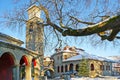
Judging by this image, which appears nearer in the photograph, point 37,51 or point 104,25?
point 104,25

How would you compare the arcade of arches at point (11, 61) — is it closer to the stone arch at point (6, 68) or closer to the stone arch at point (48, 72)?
the stone arch at point (6, 68)

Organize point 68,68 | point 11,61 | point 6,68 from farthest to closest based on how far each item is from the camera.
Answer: point 68,68 → point 6,68 → point 11,61

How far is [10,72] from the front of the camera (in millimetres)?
19984

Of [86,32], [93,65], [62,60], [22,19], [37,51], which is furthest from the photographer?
[62,60]

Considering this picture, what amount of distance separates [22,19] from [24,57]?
9708 mm

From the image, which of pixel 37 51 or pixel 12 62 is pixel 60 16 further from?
pixel 37 51

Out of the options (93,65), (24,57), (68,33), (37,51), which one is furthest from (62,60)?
(68,33)

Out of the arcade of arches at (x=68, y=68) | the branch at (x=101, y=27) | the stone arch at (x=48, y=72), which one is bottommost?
the stone arch at (x=48, y=72)

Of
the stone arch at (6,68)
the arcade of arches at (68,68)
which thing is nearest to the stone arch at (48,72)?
the arcade of arches at (68,68)

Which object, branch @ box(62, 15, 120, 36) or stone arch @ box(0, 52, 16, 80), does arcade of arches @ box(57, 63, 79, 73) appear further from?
branch @ box(62, 15, 120, 36)

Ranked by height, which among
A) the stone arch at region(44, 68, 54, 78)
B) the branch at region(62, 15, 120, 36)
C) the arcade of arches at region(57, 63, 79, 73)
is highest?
the branch at region(62, 15, 120, 36)

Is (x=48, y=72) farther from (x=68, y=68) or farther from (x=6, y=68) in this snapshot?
(x=6, y=68)

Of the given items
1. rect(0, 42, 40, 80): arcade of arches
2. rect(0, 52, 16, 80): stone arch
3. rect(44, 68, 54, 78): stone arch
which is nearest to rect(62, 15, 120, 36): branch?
rect(0, 42, 40, 80): arcade of arches

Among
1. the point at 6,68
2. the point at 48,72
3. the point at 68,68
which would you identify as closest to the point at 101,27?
the point at 6,68
